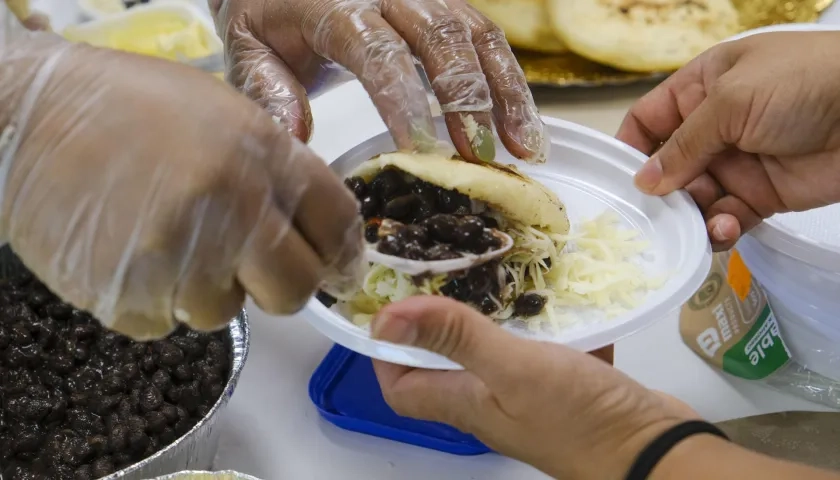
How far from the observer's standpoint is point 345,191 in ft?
2.26

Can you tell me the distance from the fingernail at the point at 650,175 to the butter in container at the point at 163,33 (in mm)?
1234

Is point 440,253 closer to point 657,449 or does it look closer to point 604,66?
point 657,449

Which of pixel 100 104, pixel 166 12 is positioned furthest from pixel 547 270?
pixel 166 12

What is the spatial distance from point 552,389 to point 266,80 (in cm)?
79

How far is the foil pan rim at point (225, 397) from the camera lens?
3.02ft

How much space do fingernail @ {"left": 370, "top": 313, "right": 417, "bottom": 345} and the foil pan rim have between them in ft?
1.06

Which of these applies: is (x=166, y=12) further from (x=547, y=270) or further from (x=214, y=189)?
(x=214, y=189)

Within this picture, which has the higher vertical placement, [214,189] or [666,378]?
[214,189]

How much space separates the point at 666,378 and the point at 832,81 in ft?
1.93

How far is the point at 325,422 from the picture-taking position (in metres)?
1.21

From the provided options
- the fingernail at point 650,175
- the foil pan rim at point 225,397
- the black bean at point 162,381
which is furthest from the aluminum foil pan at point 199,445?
the fingernail at point 650,175

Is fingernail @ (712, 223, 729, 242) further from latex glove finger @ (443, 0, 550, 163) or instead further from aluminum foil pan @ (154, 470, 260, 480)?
aluminum foil pan @ (154, 470, 260, 480)

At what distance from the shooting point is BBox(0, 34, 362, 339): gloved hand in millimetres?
602

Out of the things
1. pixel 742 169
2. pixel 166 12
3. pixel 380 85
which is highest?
pixel 380 85
